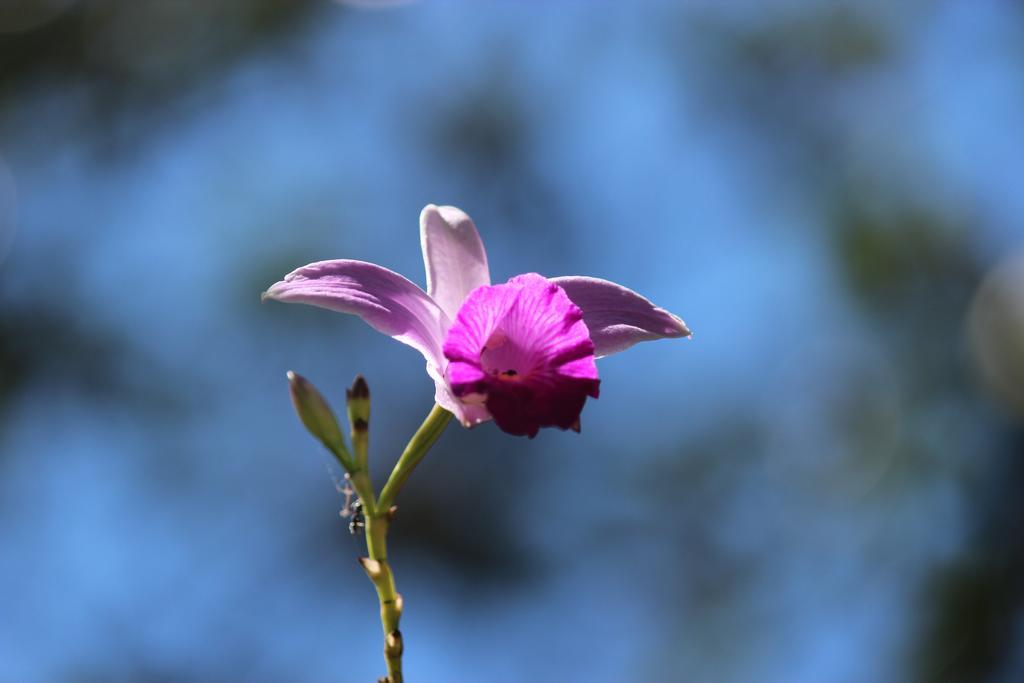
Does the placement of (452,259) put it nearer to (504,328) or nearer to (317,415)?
(504,328)

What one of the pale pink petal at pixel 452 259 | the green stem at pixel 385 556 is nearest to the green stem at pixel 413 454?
the green stem at pixel 385 556

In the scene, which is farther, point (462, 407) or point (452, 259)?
point (452, 259)

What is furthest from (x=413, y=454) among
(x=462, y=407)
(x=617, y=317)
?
(x=617, y=317)

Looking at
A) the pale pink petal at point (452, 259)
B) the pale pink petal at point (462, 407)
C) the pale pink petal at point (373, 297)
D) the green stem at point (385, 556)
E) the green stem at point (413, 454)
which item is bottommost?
the green stem at point (385, 556)

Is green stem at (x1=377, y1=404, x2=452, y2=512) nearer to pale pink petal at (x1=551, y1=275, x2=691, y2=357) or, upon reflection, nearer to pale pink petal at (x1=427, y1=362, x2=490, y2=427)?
pale pink petal at (x1=427, y1=362, x2=490, y2=427)

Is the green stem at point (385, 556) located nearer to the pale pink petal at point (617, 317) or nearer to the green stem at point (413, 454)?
the green stem at point (413, 454)

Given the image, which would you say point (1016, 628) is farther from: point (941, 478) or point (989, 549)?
point (941, 478)

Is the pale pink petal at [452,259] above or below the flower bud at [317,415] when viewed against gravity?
above

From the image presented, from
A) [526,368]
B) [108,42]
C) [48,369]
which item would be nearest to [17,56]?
[108,42]
